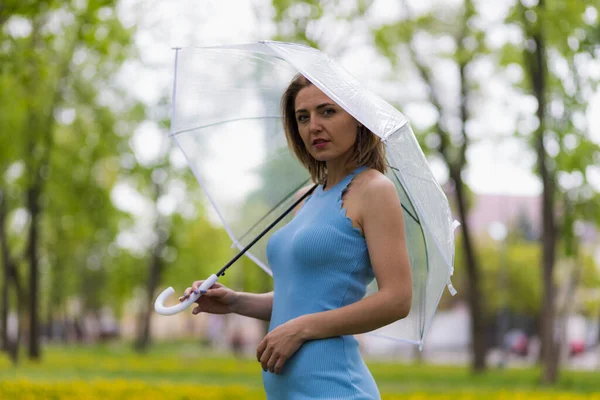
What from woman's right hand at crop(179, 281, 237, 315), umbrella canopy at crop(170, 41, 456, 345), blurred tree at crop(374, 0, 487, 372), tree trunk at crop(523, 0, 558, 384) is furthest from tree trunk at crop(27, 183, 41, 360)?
A: woman's right hand at crop(179, 281, 237, 315)

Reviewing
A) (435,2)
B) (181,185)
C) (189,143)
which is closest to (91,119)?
(181,185)

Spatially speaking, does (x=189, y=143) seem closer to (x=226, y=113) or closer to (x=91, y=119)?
(x=226, y=113)

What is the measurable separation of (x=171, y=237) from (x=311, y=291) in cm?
3044

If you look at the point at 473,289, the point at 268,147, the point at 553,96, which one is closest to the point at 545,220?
the point at 553,96

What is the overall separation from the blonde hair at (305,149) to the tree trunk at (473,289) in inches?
702

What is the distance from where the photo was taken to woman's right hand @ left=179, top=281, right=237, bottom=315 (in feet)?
8.96

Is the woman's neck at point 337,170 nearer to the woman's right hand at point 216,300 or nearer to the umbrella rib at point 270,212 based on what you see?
the woman's right hand at point 216,300

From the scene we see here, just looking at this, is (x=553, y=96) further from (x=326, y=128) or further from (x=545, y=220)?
(x=326, y=128)

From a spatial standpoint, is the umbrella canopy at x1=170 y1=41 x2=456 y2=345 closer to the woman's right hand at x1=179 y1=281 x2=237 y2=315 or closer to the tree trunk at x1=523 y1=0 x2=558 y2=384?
the woman's right hand at x1=179 y1=281 x2=237 y2=315

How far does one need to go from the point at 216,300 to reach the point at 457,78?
1875 centimetres

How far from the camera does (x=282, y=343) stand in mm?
2307

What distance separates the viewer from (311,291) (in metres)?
2.35

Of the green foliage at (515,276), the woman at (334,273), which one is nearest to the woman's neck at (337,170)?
the woman at (334,273)

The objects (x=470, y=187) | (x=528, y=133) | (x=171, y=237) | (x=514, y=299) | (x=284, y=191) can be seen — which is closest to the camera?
(x=284, y=191)
